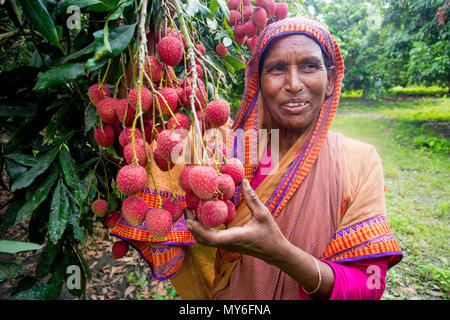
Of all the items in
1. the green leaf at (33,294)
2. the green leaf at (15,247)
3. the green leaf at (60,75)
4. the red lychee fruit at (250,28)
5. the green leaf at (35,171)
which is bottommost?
the green leaf at (33,294)

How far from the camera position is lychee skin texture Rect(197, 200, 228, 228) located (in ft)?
1.90

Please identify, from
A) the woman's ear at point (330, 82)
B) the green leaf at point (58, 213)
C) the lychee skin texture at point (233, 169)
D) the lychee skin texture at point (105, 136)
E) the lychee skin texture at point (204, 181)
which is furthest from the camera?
the woman's ear at point (330, 82)

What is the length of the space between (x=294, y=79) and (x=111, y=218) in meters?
0.80

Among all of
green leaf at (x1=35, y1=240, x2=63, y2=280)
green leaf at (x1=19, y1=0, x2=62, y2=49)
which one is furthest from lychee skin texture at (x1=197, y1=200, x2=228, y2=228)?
green leaf at (x1=35, y1=240, x2=63, y2=280)

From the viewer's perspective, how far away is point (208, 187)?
1.78 ft

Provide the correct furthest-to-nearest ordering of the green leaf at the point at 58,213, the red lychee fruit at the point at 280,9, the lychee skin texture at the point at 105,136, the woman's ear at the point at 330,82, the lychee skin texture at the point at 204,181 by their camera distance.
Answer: the red lychee fruit at the point at 280,9 < the woman's ear at the point at 330,82 < the green leaf at the point at 58,213 < the lychee skin texture at the point at 105,136 < the lychee skin texture at the point at 204,181

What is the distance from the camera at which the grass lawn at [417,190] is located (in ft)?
8.37

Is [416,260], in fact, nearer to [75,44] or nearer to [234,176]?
[234,176]

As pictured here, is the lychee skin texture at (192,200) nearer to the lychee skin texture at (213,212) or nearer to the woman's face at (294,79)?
the lychee skin texture at (213,212)

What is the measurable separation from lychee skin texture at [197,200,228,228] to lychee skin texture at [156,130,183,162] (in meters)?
0.12

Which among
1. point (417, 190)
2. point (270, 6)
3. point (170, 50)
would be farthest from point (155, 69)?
point (417, 190)

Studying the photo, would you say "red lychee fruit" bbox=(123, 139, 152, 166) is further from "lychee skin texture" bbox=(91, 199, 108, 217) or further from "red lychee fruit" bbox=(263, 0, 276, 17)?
"red lychee fruit" bbox=(263, 0, 276, 17)

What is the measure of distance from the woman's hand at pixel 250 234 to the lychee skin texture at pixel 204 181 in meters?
0.11

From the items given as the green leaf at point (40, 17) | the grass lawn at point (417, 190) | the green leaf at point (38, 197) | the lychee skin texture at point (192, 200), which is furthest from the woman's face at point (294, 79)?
the grass lawn at point (417, 190)
